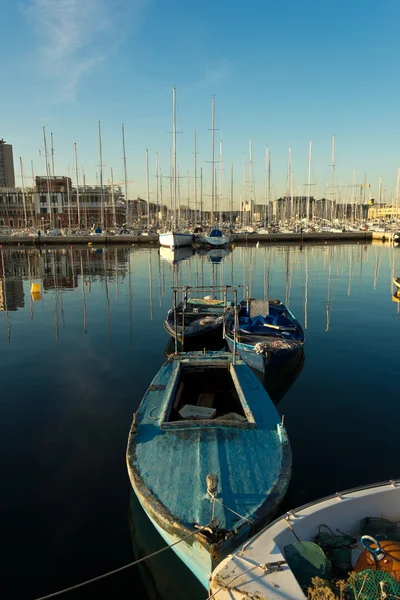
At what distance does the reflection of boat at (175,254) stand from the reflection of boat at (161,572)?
5530cm

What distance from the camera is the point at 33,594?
7.26 metres

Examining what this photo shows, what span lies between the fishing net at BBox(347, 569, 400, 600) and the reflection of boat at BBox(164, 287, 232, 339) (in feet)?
45.6

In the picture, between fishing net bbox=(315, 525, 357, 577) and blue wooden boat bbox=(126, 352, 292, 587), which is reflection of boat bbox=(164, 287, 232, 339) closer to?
blue wooden boat bbox=(126, 352, 292, 587)

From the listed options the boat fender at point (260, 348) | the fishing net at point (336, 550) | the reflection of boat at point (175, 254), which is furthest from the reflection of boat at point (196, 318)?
the reflection of boat at point (175, 254)

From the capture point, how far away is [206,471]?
800cm

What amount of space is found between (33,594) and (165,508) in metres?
2.97

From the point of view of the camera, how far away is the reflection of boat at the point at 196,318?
2141cm

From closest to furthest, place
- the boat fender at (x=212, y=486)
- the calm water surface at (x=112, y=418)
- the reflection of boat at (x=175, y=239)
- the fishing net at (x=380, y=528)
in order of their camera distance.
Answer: the fishing net at (x=380, y=528)
the boat fender at (x=212, y=486)
the calm water surface at (x=112, y=418)
the reflection of boat at (x=175, y=239)

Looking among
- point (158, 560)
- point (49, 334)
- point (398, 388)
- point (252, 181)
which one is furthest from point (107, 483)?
point (252, 181)

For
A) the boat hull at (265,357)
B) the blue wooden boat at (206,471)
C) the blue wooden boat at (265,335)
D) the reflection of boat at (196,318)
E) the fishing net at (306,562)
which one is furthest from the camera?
the reflection of boat at (196,318)

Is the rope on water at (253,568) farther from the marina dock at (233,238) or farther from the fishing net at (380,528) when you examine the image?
the marina dock at (233,238)

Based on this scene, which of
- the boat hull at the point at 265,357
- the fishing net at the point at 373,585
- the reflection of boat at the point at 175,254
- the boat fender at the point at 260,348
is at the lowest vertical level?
the boat hull at the point at 265,357

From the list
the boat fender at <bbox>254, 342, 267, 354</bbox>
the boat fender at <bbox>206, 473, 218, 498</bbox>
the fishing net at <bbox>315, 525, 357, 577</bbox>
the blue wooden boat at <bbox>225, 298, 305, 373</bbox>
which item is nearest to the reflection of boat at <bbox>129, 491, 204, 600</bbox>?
the boat fender at <bbox>206, 473, 218, 498</bbox>

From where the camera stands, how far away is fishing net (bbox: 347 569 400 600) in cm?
516
